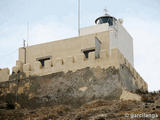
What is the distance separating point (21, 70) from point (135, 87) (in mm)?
7034

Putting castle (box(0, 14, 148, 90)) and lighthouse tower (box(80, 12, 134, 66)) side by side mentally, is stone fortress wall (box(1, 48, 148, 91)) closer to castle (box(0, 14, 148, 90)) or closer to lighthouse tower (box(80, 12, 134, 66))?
castle (box(0, 14, 148, 90))

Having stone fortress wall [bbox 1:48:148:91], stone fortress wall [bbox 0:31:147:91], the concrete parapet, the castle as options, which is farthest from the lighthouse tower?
the concrete parapet

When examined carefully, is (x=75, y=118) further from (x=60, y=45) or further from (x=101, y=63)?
(x=60, y=45)

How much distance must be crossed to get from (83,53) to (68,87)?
235 centimetres

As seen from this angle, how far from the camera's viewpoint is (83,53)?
1113 inches

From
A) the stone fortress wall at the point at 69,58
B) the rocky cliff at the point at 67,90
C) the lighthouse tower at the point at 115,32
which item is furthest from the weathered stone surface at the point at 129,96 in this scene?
the lighthouse tower at the point at 115,32

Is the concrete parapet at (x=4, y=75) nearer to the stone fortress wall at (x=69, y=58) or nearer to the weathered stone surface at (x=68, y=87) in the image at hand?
the stone fortress wall at (x=69, y=58)

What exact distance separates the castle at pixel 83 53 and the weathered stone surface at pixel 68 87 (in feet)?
1.24

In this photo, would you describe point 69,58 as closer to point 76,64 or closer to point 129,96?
point 76,64

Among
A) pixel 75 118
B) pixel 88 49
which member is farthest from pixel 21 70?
pixel 75 118

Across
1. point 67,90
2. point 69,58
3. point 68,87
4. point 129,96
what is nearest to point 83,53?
point 69,58

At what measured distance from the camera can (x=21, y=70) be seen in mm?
29297

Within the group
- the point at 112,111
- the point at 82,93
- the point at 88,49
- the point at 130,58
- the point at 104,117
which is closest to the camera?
the point at 104,117

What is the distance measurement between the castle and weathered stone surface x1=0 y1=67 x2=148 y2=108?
0.38 m
